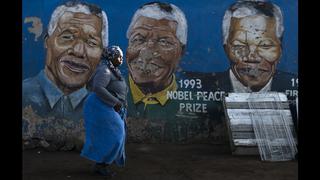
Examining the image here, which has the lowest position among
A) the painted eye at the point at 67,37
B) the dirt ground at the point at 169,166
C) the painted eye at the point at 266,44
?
the dirt ground at the point at 169,166

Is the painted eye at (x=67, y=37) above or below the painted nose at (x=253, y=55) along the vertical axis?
above

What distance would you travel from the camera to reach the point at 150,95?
8.09 meters

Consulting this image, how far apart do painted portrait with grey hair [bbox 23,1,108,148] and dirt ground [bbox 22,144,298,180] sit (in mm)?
674

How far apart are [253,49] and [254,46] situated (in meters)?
0.05

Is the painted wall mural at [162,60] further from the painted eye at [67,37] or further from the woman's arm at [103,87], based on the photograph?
the woman's arm at [103,87]

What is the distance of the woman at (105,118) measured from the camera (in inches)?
217

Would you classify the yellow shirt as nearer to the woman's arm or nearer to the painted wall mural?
the painted wall mural

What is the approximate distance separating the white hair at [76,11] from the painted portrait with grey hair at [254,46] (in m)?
1.99

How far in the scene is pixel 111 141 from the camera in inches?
217

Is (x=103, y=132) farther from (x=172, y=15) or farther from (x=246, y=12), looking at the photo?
(x=246, y=12)

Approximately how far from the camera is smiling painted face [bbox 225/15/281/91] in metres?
7.70

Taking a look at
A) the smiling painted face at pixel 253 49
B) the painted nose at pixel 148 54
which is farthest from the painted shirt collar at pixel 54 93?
the smiling painted face at pixel 253 49

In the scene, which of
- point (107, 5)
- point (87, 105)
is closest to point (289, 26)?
point (107, 5)

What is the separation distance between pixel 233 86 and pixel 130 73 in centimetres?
174
